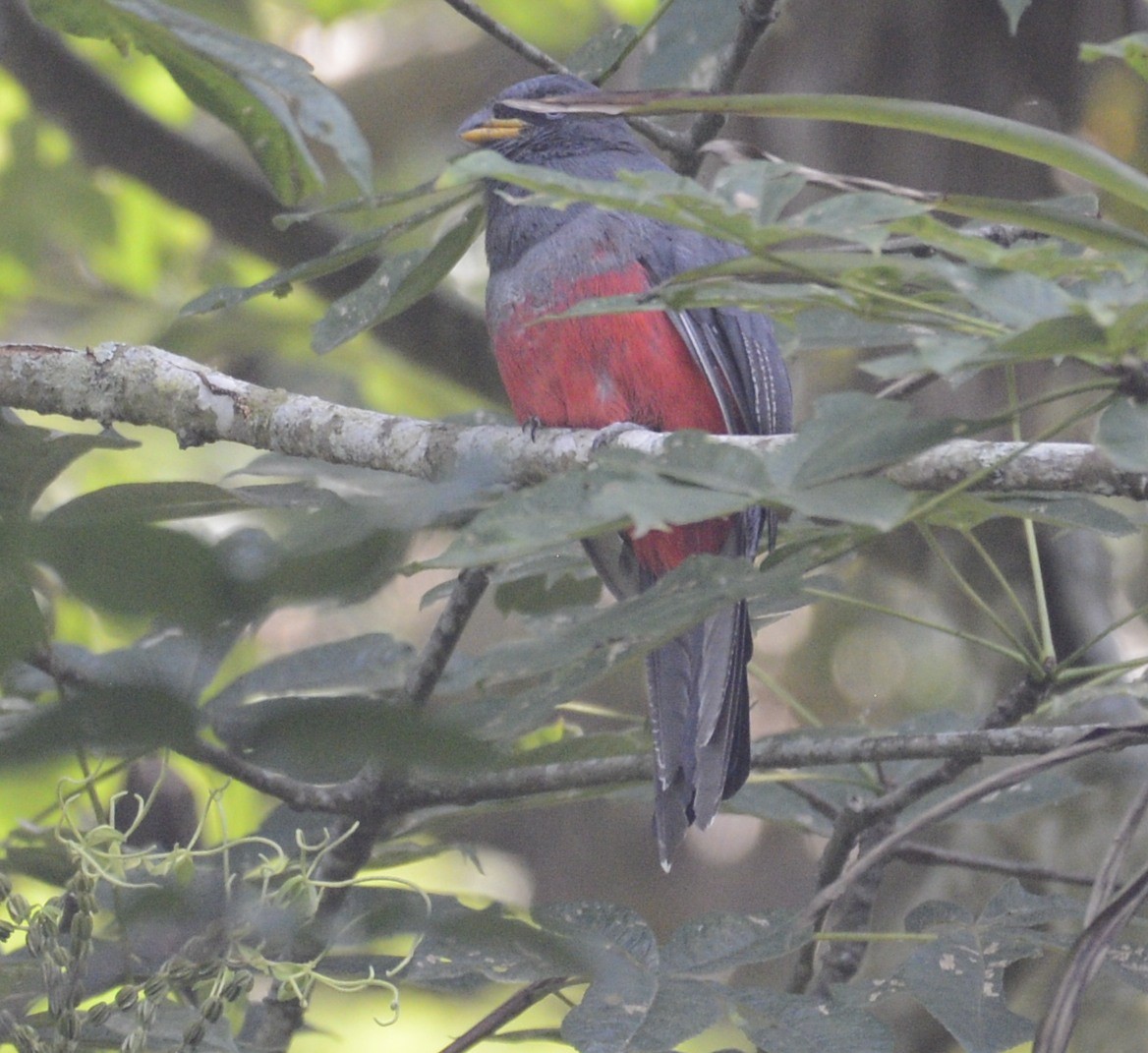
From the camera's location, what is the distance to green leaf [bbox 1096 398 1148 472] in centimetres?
105

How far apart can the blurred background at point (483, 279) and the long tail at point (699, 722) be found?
12 centimetres

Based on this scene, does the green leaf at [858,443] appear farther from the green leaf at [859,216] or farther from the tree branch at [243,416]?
the tree branch at [243,416]

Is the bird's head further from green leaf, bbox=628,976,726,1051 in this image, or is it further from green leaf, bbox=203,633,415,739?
green leaf, bbox=628,976,726,1051

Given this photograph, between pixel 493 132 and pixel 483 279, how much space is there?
240cm

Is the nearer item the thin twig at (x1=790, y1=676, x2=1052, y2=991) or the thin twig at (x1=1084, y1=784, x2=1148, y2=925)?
the thin twig at (x1=1084, y1=784, x2=1148, y2=925)

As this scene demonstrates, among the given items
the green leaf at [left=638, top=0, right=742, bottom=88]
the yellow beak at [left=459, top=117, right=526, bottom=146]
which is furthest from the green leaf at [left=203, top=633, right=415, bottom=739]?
the yellow beak at [left=459, top=117, right=526, bottom=146]

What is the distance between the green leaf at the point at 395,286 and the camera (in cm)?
209

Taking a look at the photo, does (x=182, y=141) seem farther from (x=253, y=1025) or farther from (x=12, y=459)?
(x=12, y=459)

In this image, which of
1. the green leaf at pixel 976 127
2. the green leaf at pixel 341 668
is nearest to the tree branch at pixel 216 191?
the green leaf at pixel 341 668

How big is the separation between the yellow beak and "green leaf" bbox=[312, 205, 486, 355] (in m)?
0.99

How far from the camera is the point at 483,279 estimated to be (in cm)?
548

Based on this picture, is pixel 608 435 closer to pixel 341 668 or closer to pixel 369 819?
pixel 341 668

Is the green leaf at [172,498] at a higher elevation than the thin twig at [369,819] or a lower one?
higher

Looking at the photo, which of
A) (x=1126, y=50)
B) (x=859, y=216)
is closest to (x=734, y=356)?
(x=1126, y=50)
